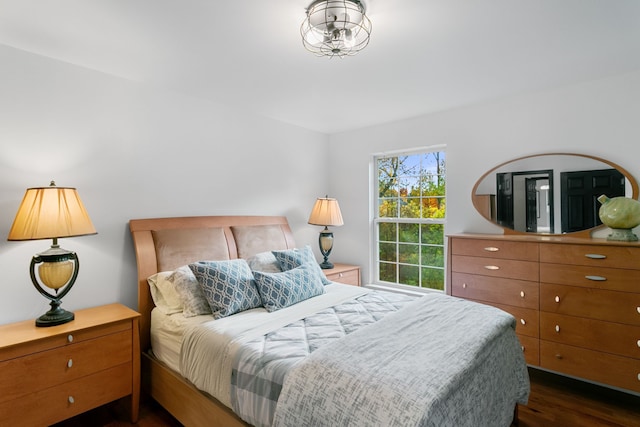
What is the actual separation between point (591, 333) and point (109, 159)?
143 inches

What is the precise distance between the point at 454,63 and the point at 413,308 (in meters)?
1.67

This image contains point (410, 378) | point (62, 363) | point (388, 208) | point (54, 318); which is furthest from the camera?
point (388, 208)

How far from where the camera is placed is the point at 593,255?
225cm

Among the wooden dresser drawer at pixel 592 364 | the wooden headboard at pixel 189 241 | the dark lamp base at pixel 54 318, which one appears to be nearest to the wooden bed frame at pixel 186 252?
the wooden headboard at pixel 189 241

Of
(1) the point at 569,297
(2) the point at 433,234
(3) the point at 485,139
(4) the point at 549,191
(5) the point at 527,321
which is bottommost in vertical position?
(5) the point at 527,321

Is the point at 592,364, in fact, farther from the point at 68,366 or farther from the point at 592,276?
the point at 68,366

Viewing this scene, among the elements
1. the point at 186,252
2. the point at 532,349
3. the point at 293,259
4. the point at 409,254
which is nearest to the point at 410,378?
the point at 293,259

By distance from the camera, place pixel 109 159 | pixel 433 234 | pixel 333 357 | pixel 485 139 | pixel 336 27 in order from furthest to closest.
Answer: pixel 433 234, pixel 485 139, pixel 109 159, pixel 336 27, pixel 333 357

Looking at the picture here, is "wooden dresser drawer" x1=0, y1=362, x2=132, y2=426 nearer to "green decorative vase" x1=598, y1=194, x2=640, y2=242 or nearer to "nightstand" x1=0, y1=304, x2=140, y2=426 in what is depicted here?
"nightstand" x1=0, y1=304, x2=140, y2=426

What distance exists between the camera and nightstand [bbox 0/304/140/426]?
1685mm

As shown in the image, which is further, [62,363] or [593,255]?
[593,255]

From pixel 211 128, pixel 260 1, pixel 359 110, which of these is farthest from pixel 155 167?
pixel 359 110

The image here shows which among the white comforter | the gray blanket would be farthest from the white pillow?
the gray blanket

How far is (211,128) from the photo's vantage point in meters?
3.06
